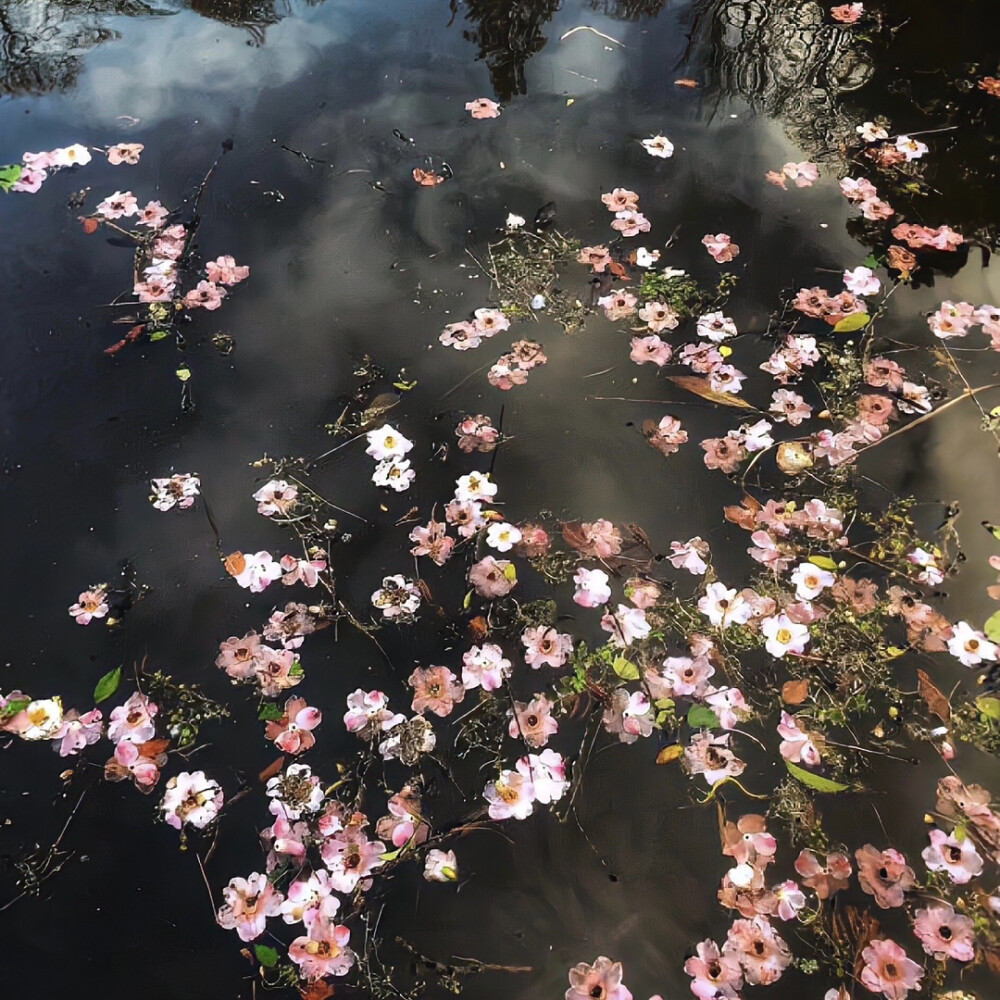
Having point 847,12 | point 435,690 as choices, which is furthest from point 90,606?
point 847,12

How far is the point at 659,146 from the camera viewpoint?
2.75 metres

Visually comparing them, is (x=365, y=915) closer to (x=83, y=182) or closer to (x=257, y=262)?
(x=257, y=262)

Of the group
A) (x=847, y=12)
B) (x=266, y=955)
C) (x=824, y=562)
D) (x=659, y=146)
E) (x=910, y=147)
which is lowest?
(x=266, y=955)

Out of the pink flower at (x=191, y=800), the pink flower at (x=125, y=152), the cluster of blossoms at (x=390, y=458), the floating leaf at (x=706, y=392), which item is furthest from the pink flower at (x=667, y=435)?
the pink flower at (x=125, y=152)

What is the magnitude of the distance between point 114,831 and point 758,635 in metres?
1.43

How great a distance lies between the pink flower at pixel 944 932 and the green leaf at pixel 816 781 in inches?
9.6

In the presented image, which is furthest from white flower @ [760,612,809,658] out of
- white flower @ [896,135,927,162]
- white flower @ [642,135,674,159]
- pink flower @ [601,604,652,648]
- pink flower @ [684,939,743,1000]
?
white flower @ [896,135,927,162]

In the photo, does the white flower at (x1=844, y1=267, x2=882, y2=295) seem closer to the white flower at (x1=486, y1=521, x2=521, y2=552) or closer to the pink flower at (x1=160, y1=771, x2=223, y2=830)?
the white flower at (x1=486, y1=521, x2=521, y2=552)

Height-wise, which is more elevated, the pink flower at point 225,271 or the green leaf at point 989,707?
the pink flower at point 225,271

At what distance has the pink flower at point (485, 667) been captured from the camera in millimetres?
1737

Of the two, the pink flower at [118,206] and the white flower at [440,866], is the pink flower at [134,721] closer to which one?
the white flower at [440,866]

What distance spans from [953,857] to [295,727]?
1.34m

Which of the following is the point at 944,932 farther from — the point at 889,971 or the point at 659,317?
the point at 659,317

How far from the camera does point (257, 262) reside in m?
2.47
